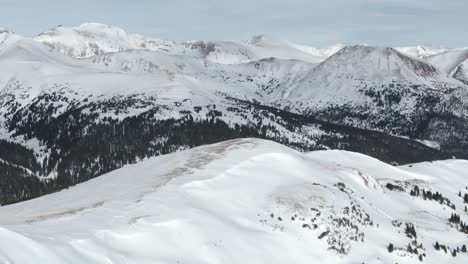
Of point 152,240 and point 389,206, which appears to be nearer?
point 152,240

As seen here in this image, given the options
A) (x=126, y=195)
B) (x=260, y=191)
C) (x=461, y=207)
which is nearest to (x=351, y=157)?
(x=461, y=207)

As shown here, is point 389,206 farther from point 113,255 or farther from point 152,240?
point 113,255

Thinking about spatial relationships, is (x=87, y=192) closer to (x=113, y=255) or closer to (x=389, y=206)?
(x=113, y=255)

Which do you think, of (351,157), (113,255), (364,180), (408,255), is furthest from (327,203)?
(351,157)

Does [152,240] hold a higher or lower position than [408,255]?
higher

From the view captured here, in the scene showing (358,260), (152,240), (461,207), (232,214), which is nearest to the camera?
(152,240)

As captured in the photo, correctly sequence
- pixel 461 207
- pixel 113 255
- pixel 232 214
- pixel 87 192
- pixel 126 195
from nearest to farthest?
1. pixel 113 255
2. pixel 232 214
3. pixel 126 195
4. pixel 87 192
5. pixel 461 207
